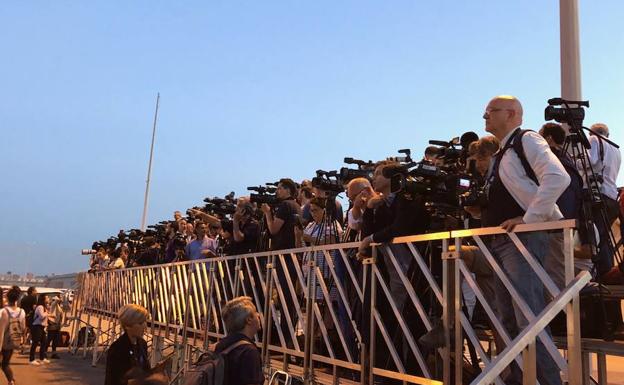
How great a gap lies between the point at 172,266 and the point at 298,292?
12.4ft

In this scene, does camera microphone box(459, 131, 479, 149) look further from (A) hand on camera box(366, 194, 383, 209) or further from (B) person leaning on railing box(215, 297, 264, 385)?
(B) person leaning on railing box(215, 297, 264, 385)

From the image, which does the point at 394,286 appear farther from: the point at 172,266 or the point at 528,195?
the point at 172,266

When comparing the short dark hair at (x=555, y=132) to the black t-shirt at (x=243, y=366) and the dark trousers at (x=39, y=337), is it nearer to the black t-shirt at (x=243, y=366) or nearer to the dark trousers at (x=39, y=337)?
the black t-shirt at (x=243, y=366)

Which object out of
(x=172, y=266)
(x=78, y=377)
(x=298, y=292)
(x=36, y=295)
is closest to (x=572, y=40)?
(x=298, y=292)

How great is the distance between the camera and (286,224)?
6977 millimetres

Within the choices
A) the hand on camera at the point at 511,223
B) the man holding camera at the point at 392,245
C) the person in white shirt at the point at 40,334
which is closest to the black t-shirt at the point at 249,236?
the man holding camera at the point at 392,245

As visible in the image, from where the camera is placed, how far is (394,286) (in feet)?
15.4

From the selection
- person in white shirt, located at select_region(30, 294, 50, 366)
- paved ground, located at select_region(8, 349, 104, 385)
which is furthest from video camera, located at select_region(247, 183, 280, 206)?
person in white shirt, located at select_region(30, 294, 50, 366)

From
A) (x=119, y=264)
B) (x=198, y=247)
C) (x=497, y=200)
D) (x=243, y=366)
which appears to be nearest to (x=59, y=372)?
(x=119, y=264)

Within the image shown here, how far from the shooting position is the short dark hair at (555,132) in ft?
15.9

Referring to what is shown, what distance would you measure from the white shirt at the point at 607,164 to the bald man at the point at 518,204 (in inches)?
60.4

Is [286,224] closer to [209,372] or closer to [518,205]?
[209,372]

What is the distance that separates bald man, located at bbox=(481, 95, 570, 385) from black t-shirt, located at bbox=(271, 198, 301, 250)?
3.21 meters

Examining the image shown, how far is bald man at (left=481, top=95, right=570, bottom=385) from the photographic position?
3449 mm
